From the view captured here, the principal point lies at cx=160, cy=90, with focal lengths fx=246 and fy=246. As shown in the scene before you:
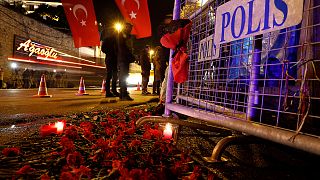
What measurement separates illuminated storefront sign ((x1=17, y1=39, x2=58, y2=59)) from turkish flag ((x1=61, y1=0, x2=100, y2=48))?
40.6 feet

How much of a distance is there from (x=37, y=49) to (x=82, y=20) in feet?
49.8

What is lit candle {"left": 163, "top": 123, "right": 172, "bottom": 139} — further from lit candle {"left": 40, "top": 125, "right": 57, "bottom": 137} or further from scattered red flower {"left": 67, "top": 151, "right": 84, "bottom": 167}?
lit candle {"left": 40, "top": 125, "right": 57, "bottom": 137}

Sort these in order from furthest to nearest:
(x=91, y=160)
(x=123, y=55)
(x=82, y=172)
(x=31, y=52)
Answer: (x=31, y=52) < (x=123, y=55) < (x=91, y=160) < (x=82, y=172)

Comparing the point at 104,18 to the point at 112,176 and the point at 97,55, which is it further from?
the point at 97,55

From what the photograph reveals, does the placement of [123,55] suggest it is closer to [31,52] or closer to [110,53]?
[110,53]

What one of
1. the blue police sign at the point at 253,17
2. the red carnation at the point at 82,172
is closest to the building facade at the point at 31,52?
the red carnation at the point at 82,172

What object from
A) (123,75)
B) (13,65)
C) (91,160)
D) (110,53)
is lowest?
(91,160)

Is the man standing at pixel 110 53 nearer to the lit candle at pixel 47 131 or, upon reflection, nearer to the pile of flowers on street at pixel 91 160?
the lit candle at pixel 47 131

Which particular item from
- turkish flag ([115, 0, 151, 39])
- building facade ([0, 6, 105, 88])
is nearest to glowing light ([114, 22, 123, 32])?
turkish flag ([115, 0, 151, 39])

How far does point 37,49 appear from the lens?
23.1 meters

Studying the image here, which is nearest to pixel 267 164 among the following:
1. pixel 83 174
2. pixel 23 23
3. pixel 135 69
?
pixel 83 174

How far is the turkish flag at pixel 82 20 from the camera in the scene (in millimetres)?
9875

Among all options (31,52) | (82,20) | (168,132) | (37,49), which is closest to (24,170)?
(168,132)

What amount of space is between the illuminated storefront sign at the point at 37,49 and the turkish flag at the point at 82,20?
487 inches
